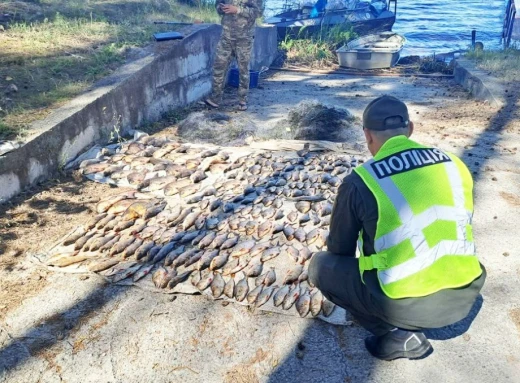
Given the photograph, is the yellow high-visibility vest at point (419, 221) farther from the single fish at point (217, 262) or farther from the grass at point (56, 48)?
the grass at point (56, 48)

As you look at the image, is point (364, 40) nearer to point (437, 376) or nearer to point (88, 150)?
point (88, 150)

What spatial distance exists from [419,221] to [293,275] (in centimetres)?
170

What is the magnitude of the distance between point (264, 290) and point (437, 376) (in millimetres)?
1463

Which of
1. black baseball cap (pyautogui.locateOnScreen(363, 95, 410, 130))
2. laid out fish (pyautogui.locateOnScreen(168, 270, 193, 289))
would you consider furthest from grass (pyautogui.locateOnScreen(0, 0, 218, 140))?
black baseball cap (pyautogui.locateOnScreen(363, 95, 410, 130))

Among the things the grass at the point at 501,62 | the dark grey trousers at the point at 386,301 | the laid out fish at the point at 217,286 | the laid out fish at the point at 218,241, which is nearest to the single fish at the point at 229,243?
the laid out fish at the point at 218,241

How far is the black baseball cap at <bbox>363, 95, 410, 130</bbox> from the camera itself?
115 inches

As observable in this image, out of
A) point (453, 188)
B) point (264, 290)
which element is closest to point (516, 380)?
point (453, 188)

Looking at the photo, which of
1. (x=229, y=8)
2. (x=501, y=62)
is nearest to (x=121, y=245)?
(x=229, y=8)

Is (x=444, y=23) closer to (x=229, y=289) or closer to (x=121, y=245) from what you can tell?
(x=121, y=245)

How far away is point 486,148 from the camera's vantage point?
24.3 feet

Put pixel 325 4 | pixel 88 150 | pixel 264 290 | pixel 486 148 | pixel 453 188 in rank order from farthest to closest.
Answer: pixel 325 4
pixel 486 148
pixel 88 150
pixel 264 290
pixel 453 188

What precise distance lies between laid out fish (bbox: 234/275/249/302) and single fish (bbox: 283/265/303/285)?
0.34m

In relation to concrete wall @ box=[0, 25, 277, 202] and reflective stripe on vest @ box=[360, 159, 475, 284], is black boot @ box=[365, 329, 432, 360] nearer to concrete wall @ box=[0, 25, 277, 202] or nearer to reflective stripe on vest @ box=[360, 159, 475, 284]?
reflective stripe on vest @ box=[360, 159, 475, 284]

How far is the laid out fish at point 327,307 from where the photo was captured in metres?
3.67
